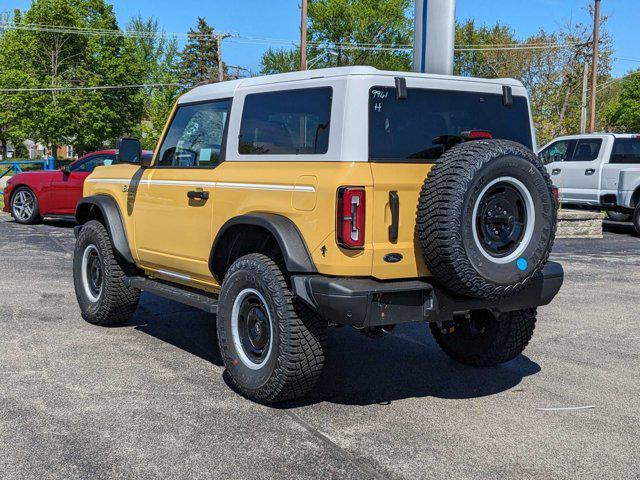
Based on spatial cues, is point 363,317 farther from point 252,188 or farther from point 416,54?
point 416,54

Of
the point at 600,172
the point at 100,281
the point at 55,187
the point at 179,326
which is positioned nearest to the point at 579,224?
the point at 600,172

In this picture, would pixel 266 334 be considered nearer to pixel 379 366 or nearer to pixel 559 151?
pixel 379 366

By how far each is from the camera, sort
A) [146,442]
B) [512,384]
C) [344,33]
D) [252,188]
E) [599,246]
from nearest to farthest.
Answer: [146,442] → [252,188] → [512,384] → [599,246] → [344,33]

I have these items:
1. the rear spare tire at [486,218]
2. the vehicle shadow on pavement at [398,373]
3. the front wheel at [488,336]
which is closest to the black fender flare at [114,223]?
the vehicle shadow on pavement at [398,373]

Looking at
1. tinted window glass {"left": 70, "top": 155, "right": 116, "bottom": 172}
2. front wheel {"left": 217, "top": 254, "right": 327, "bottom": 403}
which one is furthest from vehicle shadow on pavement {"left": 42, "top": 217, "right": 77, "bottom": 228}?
front wheel {"left": 217, "top": 254, "right": 327, "bottom": 403}

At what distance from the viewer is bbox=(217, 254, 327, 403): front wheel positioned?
4340mm

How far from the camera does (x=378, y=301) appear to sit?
4.13 metres

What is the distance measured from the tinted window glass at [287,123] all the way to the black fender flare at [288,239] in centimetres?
46

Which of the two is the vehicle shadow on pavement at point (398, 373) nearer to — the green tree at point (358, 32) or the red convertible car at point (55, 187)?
the red convertible car at point (55, 187)

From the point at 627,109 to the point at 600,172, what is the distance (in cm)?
4398

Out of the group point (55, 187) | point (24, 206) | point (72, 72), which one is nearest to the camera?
point (55, 187)

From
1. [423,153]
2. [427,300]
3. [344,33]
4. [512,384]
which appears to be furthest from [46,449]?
[344,33]

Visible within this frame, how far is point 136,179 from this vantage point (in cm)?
614

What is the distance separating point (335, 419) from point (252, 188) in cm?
156
